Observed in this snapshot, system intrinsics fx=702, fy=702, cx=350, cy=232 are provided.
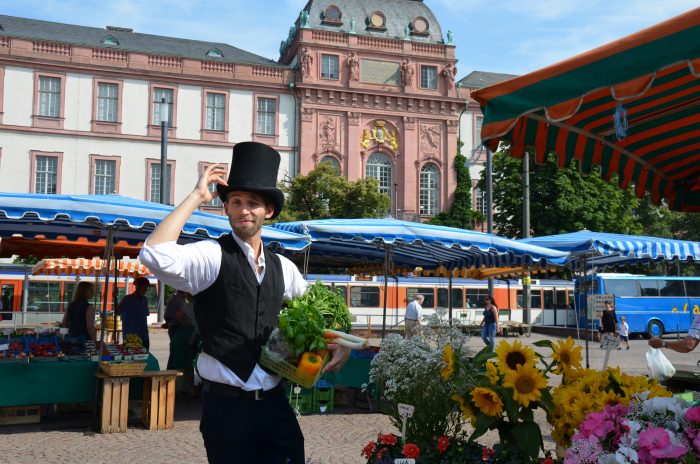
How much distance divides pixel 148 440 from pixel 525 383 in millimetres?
5832

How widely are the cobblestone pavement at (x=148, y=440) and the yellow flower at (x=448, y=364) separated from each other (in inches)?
105

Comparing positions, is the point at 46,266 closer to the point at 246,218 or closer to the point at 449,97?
the point at 246,218

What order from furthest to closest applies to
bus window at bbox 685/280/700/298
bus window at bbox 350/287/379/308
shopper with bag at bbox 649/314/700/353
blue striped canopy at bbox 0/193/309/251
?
bus window at bbox 350/287/379/308 < bus window at bbox 685/280/700/298 < blue striped canopy at bbox 0/193/309/251 < shopper with bag at bbox 649/314/700/353

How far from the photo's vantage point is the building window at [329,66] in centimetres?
4650

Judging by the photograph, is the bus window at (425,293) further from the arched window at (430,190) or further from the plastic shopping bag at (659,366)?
the plastic shopping bag at (659,366)

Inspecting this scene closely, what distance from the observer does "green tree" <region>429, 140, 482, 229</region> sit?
47250mm

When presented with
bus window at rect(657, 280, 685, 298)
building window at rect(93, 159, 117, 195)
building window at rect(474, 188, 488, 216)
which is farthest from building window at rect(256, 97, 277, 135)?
bus window at rect(657, 280, 685, 298)

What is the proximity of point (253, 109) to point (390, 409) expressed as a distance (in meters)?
43.1

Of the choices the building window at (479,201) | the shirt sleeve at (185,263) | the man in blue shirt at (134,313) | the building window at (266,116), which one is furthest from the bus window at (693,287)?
the shirt sleeve at (185,263)

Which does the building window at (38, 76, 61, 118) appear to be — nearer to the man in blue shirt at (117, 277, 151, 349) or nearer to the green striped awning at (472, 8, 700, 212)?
the man in blue shirt at (117, 277, 151, 349)

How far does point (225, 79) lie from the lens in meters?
45.4

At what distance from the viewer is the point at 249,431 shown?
10.4ft

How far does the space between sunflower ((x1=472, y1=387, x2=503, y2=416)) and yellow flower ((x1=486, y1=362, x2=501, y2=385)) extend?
0.08 metres

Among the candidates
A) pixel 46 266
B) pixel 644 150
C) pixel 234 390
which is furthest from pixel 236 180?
pixel 46 266
